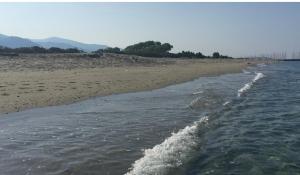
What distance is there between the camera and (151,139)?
599 inches

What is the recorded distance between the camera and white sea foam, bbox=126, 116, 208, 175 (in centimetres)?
1144

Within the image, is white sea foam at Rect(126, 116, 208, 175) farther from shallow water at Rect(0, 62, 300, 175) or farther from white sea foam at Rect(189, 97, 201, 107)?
white sea foam at Rect(189, 97, 201, 107)

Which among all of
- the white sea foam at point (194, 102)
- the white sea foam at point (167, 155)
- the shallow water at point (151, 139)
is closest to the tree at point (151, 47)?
the white sea foam at point (194, 102)

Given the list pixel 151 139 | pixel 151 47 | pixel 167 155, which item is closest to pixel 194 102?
pixel 151 139

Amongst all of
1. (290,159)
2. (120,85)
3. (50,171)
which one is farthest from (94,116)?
(120,85)

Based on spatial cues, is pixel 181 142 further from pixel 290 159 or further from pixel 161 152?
pixel 290 159

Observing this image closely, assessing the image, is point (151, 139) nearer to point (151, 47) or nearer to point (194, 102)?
point (194, 102)

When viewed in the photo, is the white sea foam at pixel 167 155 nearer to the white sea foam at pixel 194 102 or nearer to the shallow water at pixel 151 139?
the shallow water at pixel 151 139

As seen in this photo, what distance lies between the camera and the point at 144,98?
2689 cm

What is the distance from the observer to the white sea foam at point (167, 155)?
11.4 m

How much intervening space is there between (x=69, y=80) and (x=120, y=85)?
4.38 m

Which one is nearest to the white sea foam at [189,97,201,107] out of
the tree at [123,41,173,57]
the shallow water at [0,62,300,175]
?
the shallow water at [0,62,300,175]

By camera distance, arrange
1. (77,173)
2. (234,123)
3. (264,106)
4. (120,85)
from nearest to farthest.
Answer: (77,173) < (234,123) < (264,106) < (120,85)

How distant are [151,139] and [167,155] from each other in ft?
7.87
